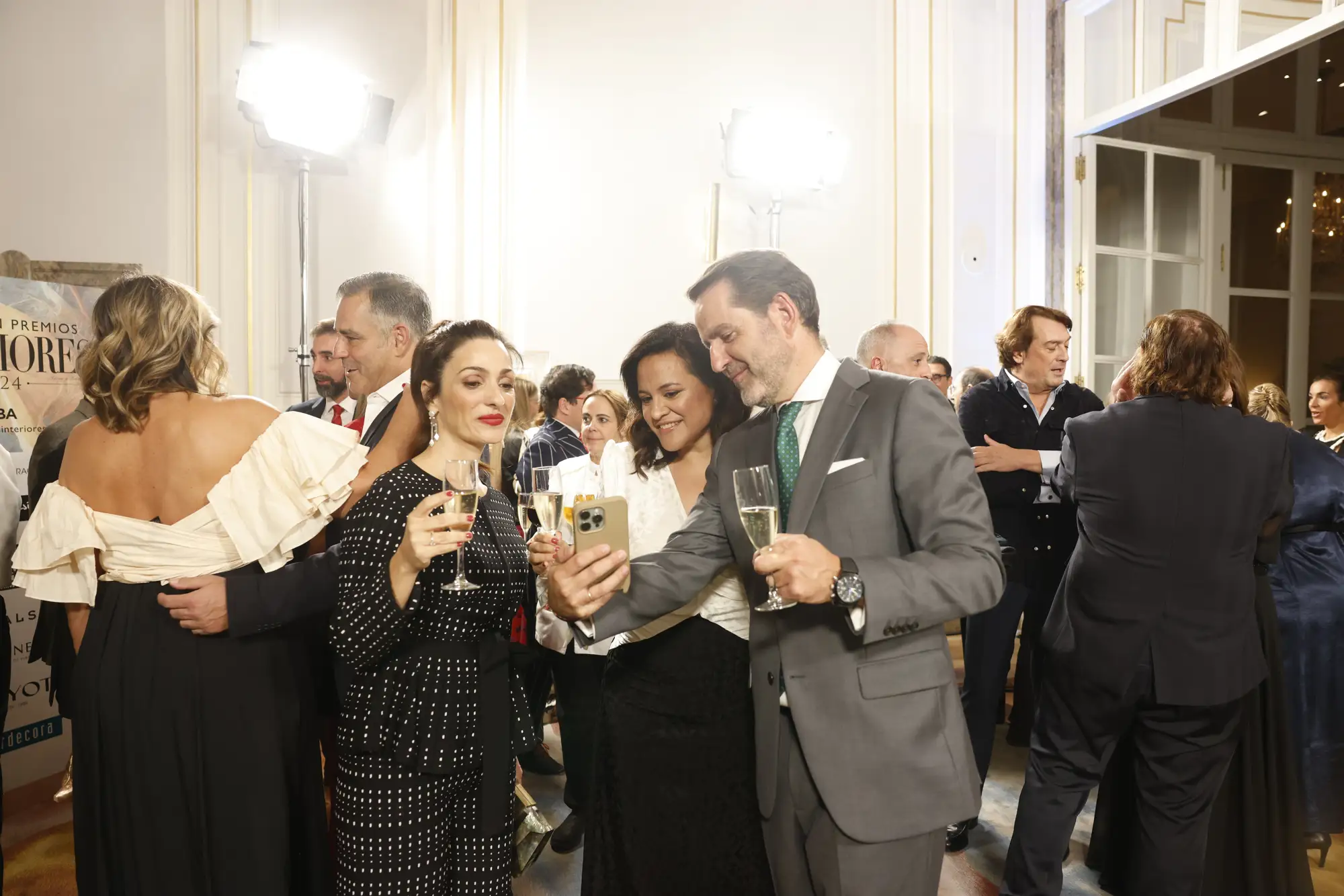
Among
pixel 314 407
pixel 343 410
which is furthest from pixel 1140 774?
pixel 314 407

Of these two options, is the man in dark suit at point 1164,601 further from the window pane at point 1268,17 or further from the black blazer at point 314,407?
the window pane at point 1268,17

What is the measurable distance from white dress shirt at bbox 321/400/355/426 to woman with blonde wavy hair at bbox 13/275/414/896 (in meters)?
1.21

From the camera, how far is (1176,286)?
6.02 metres

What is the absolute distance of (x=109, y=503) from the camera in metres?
1.90

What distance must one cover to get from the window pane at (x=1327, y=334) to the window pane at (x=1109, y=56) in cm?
305

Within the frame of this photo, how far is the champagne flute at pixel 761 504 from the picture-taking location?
1396 millimetres

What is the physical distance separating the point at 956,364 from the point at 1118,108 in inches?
74.9

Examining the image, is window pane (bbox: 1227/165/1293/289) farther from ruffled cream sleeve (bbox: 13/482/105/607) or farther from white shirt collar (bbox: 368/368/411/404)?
ruffled cream sleeve (bbox: 13/482/105/607)

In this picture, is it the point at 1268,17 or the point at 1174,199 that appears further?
the point at 1174,199

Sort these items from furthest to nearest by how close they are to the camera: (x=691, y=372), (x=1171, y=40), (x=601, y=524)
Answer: (x=1171, y=40) < (x=691, y=372) < (x=601, y=524)

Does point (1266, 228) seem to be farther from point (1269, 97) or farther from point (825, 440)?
point (825, 440)

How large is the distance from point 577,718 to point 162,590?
5.36 feet

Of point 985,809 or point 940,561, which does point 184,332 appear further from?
point 985,809

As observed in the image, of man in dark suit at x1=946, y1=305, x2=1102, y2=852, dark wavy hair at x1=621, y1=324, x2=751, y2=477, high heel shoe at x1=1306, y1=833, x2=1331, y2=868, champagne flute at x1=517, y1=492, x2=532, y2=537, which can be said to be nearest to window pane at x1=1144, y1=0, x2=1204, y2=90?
man in dark suit at x1=946, y1=305, x2=1102, y2=852
